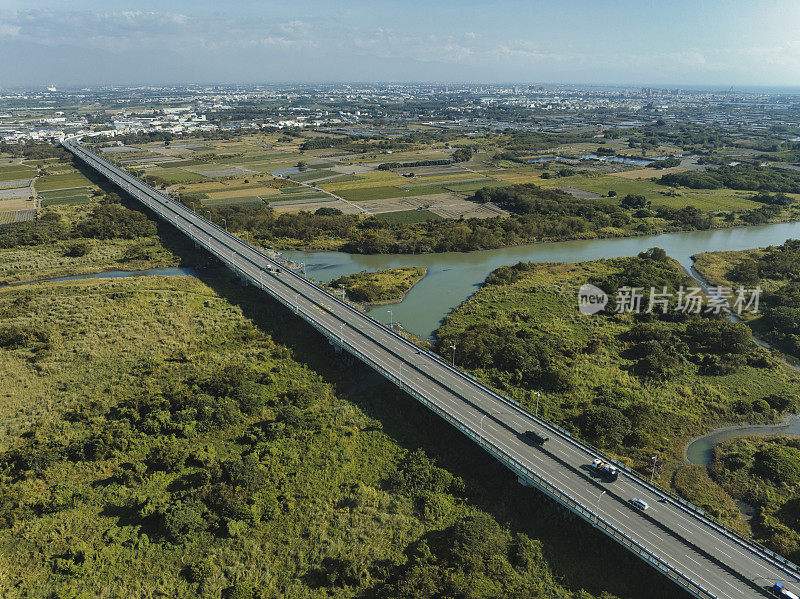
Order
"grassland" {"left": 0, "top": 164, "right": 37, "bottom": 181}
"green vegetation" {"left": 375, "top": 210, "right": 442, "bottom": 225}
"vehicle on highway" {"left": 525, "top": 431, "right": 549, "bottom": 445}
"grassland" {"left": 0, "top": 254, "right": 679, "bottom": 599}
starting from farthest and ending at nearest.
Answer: "grassland" {"left": 0, "top": 164, "right": 37, "bottom": 181}
"green vegetation" {"left": 375, "top": 210, "right": 442, "bottom": 225}
"vehicle on highway" {"left": 525, "top": 431, "right": 549, "bottom": 445}
"grassland" {"left": 0, "top": 254, "right": 679, "bottom": 599}

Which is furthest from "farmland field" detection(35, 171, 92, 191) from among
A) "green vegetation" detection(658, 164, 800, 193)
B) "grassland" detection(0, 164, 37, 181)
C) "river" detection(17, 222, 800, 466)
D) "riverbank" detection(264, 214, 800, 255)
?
"green vegetation" detection(658, 164, 800, 193)

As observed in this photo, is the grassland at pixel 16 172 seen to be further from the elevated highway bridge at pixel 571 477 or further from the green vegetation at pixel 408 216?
the elevated highway bridge at pixel 571 477

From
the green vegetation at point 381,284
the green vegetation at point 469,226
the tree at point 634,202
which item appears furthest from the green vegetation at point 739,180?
the green vegetation at point 381,284

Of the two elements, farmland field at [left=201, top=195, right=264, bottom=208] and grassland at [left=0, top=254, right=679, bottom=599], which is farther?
farmland field at [left=201, top=195, right=264, bottom=208]

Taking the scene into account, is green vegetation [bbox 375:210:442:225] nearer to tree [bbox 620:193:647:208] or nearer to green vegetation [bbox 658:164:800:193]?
tree [bbox 620:193:647:208]

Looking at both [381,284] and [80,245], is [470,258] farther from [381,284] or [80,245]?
[80,245]

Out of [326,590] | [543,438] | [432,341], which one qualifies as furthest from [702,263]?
[326,590]
